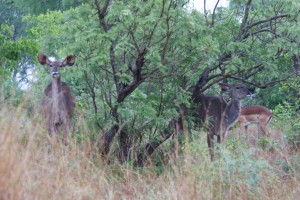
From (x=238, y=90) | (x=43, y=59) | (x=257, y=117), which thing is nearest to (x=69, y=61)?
(x=43, y=59)

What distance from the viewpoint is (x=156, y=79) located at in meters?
9.48

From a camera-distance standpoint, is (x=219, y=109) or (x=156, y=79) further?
(x=219, y=109)

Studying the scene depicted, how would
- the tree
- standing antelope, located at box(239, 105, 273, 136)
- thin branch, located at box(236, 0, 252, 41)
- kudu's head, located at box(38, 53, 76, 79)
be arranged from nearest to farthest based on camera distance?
the tree, kudu's head, located at box(38, 53, 76, 79), thin branch, located at box(236, 0, 252, 41), standing antelope, located at box(239, 105, 273, 136)

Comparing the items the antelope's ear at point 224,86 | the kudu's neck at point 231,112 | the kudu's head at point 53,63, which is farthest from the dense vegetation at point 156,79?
the kudu's neck at point 231,112

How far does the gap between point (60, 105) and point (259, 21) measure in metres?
3.68

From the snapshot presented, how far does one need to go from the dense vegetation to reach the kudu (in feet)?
0.55

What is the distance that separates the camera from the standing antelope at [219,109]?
10750 mm

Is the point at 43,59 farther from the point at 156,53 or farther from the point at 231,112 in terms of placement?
the point at 231,112

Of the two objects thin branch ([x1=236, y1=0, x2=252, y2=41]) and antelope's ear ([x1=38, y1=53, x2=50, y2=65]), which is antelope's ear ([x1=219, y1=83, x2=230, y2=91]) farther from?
antelope's ear ([x1=38, y1=53, x2=50, y2=65])

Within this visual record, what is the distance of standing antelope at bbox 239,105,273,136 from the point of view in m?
16.1

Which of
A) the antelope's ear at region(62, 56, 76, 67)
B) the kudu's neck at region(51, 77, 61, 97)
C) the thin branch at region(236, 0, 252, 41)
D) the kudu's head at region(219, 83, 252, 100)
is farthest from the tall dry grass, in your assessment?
the kudu's head at region(219, 83, 252, 100)

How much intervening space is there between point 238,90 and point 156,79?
9.78 feet

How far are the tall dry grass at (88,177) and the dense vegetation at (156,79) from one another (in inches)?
1.0

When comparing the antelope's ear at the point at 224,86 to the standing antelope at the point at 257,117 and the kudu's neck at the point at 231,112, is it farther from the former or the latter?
the standing antelope at the point at 257,117
